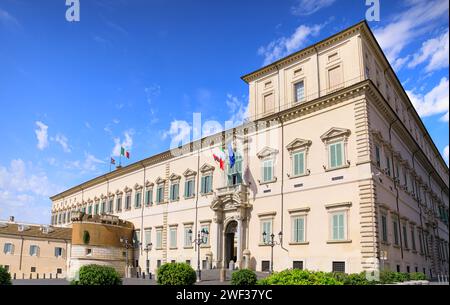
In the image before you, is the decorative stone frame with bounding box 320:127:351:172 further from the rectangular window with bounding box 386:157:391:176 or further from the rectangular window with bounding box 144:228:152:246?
the rectangular window with bounding box 144:228:152:246

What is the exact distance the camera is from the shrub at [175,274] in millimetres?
19656

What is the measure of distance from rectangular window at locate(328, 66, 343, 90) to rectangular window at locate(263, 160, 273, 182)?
22.7 ft

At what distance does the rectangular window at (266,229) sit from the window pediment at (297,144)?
536 cm

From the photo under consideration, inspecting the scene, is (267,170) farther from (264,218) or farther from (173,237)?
(173,237)

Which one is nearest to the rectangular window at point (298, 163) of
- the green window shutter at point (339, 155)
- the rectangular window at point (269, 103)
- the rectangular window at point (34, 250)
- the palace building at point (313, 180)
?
the palace building at point (313, 180)

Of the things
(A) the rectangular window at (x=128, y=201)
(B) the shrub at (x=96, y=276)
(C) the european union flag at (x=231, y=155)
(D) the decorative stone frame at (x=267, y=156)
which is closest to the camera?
(B) the shrub at (x=96, y=276)

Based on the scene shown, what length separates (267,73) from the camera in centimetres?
3212

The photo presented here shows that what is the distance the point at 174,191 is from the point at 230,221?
885 centimetres

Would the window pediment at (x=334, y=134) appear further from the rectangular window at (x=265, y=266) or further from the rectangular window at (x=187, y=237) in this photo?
the rectangular window at (x=187, y=237)

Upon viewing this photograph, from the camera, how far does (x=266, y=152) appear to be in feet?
98.1
